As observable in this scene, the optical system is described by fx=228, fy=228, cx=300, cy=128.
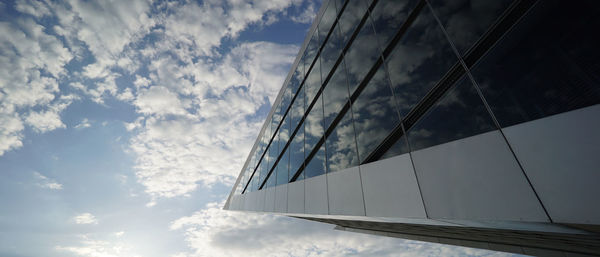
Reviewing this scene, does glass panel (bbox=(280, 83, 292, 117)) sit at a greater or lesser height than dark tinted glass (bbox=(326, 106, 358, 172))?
greater

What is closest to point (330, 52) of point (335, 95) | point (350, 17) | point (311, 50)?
point (350, 17)

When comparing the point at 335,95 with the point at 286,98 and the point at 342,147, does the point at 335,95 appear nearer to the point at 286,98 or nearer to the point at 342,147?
the point at 342,147

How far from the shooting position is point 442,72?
181 inches

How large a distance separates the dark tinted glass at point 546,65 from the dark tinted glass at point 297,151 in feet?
28.2

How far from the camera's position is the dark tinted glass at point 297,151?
11711 mm

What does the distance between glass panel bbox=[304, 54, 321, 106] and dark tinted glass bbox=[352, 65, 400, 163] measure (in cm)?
438

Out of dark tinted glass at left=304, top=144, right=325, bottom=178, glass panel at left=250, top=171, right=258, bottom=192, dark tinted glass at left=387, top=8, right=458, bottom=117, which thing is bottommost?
dark tinted glass at left=304, top=144, right=325, bottom=178

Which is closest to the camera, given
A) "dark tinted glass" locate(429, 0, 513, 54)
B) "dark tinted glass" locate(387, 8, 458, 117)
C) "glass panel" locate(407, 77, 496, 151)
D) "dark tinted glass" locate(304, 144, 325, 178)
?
"glass panel" locate(407, 77, 496, 151)

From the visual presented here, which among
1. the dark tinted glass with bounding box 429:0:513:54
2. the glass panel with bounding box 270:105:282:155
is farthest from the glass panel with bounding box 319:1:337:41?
the glass panel with bounding box 270:105:282:155

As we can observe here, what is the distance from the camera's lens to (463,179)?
12.2ft

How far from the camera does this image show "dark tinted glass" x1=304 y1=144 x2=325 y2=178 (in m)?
8.96

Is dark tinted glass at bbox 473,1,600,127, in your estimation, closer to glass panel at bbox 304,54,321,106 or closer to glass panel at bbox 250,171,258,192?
glass panel at bbox 304,54,321,106

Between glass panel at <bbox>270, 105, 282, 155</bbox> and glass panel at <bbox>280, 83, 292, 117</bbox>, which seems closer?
glass panel at <bbox>280, 83, 292, 117</bbox>

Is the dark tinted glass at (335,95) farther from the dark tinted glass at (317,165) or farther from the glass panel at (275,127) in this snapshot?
the glass panel at (275,127)
